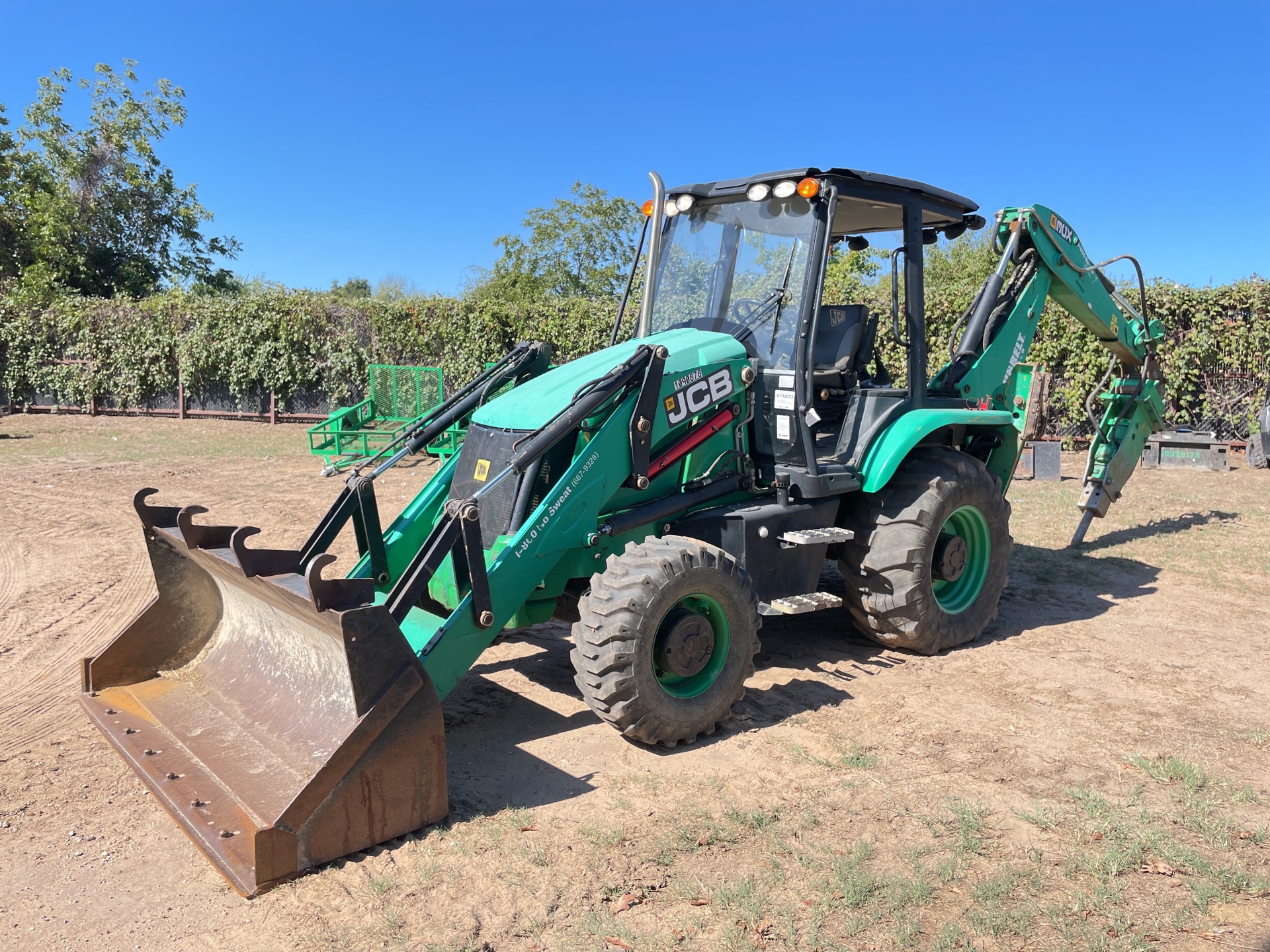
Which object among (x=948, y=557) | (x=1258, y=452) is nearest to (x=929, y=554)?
(x=948, y=557)

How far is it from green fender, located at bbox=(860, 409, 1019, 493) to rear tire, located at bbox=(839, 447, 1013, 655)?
0.22 metres

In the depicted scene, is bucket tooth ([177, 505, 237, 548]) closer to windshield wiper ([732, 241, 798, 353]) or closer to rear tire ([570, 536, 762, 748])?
rear tire ([570, 536, 762, 748])

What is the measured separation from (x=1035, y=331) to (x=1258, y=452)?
787 cm

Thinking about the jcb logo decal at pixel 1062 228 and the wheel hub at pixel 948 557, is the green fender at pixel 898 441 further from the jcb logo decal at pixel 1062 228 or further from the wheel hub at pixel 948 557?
the jcb logo decal at pixel 1062 228

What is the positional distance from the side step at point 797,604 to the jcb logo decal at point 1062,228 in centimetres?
360

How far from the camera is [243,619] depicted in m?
4.62

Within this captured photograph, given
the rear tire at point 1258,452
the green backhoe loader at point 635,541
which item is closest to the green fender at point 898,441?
the green backhoe loader at point 635,541

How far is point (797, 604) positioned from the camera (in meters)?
5.04

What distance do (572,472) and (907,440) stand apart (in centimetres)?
211

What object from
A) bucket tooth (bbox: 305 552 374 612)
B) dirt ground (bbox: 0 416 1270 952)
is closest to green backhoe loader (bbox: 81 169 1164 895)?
bucket tooth (bbox: 305 552 374 612)

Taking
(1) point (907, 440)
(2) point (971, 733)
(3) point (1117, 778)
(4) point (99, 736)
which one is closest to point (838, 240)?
(1) point (907, 440)

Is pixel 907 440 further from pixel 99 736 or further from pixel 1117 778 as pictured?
pixel 99 736

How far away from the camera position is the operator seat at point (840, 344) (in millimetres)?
5824

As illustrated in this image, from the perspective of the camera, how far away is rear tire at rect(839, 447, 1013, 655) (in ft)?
18.0
